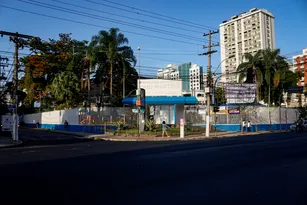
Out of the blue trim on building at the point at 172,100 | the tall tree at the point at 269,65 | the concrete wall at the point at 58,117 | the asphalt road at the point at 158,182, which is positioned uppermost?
the tall tree at the point at 269,65

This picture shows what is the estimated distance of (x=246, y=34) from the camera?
11512cm

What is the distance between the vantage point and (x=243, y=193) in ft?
20.5

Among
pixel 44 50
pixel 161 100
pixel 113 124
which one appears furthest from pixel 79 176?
pixel 44 50

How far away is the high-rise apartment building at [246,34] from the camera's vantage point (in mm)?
108188

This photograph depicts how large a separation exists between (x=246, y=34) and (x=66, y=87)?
93.6 meters

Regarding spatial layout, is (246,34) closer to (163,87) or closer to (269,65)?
(269,65)

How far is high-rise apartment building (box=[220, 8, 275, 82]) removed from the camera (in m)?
108

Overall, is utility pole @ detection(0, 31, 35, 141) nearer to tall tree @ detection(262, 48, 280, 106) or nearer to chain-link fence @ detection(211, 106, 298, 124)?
chain-link fence @ detection(211, 106, 298, 124)

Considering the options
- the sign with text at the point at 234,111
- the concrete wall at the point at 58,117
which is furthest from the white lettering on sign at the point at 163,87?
the concrete wall at the point at 58,117

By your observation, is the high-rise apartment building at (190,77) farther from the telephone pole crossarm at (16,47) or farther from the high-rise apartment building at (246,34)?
the telephone pole crossarm at (16,47)

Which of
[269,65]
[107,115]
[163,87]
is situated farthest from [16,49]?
[269,65]

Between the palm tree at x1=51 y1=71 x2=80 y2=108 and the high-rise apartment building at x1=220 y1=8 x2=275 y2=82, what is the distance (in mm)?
72872

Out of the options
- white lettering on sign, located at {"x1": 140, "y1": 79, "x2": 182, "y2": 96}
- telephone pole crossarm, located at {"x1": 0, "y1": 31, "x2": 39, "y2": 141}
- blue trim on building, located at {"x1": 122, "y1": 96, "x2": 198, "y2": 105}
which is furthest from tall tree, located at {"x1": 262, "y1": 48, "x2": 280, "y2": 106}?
telephone pole crossarm, located at {"x1": 0, "y1": 31, "x2": 39, "y2": 141}

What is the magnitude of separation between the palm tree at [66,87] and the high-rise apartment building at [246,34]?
239ft
